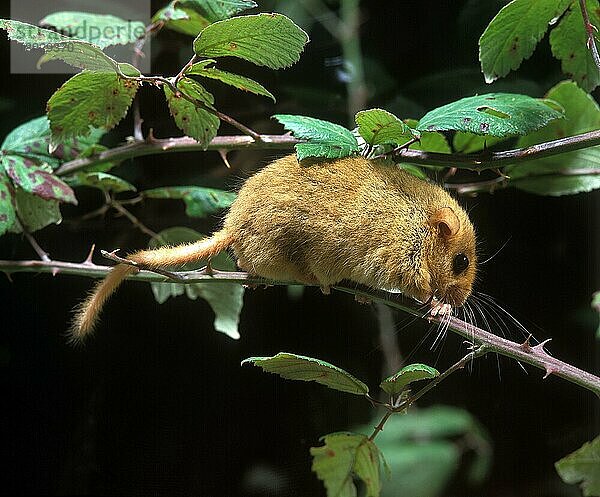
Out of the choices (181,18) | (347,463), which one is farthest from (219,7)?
(347,463)

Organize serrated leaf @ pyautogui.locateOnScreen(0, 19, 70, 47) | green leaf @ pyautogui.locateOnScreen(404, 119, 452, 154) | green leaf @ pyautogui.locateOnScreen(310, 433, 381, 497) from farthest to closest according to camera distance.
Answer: green leaf @ pyautogui.locateOnScreen(404, 119, 452, 154)
green leaf @ pyautogui.locateOnScreen(310, 433, 381, 497)
serrated leaf @ pyautogui.locateOnScreen(0, 19, 70, 47)

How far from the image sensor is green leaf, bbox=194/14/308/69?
0.61 m

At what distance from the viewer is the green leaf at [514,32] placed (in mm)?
734

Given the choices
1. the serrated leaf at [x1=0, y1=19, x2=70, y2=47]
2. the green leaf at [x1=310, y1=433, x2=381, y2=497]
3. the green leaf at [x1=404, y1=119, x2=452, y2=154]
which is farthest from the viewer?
the green leaf at [x1=404, y1=119, x2=452, y2=154]

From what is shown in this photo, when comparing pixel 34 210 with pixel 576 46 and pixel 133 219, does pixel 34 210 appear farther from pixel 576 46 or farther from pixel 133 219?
pixel 576 46

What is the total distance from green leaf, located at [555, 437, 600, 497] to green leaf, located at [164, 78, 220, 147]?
→ 1.73 feet

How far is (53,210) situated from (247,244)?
1.11 feet

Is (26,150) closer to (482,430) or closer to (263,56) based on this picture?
(263,56)

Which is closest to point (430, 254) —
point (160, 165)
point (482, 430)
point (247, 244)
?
point (247, 244)

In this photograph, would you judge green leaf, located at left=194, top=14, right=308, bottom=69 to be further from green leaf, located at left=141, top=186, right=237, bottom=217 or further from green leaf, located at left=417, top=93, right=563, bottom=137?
green leaf, located at left=141, top=186, right=237, bottom=217

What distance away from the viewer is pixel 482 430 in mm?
964

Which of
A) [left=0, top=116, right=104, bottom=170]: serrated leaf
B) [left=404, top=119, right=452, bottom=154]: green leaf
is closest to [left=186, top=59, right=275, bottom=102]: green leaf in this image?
[left=404, top=119, right=452, bottom=154]: green leaf

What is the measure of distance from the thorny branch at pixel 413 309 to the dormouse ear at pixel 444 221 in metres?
0.09

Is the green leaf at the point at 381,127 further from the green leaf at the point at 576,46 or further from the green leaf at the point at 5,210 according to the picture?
the green leaf at the point at 5,210
